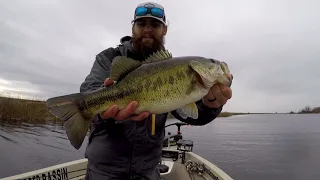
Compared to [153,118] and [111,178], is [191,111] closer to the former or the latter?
[153,118]

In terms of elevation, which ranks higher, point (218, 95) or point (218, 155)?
point (218, 95)

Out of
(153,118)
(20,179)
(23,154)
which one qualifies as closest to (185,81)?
(153,118)

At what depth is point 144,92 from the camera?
7.80ft

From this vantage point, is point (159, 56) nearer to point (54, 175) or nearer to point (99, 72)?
point (99, 72)

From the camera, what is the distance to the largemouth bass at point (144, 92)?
235 cm

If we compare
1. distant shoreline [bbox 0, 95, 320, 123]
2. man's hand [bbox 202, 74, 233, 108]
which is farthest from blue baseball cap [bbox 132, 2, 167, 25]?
distant shoreline [bbox 0, 95, 320, 123]

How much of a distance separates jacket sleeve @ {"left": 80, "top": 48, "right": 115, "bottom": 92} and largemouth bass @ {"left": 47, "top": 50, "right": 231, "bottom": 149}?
348 millimetres

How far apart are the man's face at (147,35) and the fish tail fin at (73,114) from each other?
4.07ft

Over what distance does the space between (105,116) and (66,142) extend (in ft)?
62.0

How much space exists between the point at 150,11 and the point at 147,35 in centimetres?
33

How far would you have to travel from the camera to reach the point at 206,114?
3.10 m

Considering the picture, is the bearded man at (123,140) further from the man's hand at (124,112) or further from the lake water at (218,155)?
the lake water at (218,155)

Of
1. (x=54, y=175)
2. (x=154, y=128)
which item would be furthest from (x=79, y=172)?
(x=154, y=128)

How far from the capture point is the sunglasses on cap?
3.32m
